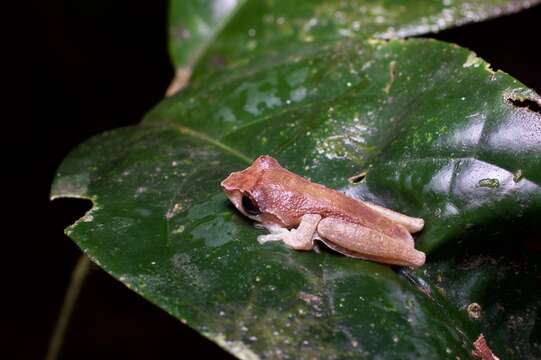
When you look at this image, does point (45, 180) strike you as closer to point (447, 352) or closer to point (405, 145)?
point (405, 145)

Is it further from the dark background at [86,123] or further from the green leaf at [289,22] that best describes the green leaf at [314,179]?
the dark background at [86,123]

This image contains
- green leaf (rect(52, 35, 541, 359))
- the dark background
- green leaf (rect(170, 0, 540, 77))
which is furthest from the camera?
the dark background

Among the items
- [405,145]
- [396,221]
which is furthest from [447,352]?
[405,145]

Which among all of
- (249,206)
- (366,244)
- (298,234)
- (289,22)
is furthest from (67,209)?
(366,244)

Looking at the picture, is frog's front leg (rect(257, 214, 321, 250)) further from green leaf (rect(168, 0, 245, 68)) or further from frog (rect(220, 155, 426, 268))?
green leaf (rect(168, 0, 245, 68))

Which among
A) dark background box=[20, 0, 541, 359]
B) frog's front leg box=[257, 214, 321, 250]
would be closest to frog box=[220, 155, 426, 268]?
frog's front leg box=[257, 214, 321, 250]

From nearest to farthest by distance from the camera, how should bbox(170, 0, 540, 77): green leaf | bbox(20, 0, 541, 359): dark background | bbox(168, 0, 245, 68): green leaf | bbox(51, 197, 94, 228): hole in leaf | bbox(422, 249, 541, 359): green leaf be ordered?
bbox(422, 249, 541, 359): green leaf, bbox(170, 0, 540, 77): green leaf, bbox(168, 0, 245, 68): green leaf, bbox(20, 0, 541, 359): dark background, bbox(51, 197, 94, 228): hole in leaf

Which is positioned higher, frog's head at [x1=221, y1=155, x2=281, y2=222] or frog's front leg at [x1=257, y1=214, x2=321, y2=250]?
frog's head at [x1=221, y1=155, x2=281, y2=222]
